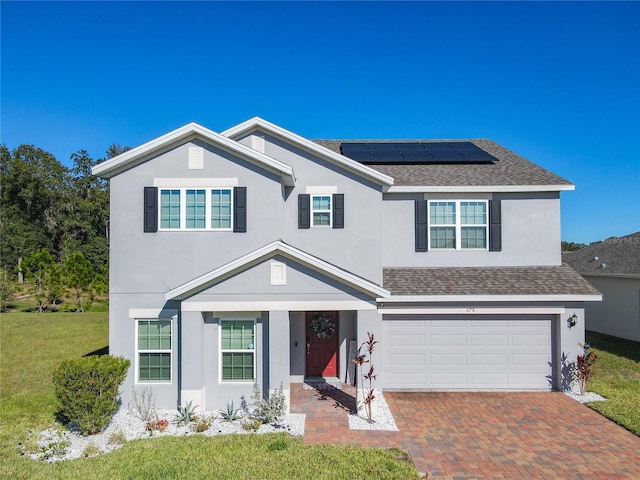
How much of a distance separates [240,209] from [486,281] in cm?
751

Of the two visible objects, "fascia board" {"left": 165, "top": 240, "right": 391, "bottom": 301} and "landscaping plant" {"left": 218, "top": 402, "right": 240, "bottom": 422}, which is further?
"fascia board" {"left": 165, "top": 240, "right": 391, "bottom": 301}

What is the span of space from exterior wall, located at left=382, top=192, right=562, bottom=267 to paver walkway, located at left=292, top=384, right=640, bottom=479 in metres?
3.97

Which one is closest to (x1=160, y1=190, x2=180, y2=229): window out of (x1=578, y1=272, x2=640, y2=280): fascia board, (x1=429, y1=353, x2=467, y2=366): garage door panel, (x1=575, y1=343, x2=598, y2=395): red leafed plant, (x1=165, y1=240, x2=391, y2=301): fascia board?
(x1=165, y1=240, x2=391, y2=301): fascia board

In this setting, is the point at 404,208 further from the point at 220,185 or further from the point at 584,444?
the point at 584,444

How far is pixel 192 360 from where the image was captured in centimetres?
980

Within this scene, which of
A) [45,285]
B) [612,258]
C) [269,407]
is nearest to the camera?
[269,407]

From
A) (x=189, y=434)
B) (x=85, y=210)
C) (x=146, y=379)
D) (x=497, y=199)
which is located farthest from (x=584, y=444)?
(x=85, y=210)

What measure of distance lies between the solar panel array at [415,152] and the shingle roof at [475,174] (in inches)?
12.0

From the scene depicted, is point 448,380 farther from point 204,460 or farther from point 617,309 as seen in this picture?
point 617,309

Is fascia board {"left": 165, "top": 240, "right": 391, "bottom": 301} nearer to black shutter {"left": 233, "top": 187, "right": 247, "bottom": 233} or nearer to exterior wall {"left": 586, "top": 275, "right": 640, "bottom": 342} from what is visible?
black shutter {"left": 233, "top": 187, "right": 247, "bottom": 233}

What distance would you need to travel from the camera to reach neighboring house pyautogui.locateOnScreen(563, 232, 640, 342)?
17.7 meters

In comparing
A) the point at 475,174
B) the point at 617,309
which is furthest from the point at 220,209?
the point at 617,309

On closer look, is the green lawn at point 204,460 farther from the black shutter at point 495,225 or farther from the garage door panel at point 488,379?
the black shutter at point 495,225

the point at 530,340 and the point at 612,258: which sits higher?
the point at 612,258
